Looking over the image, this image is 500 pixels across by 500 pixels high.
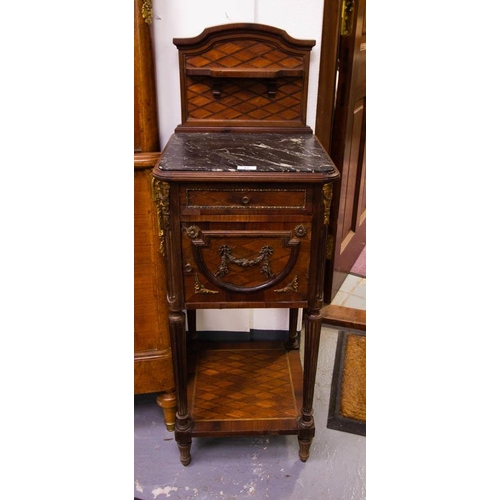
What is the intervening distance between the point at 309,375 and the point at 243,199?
62cm

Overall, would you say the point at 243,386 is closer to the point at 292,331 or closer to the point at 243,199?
the point at 292,331

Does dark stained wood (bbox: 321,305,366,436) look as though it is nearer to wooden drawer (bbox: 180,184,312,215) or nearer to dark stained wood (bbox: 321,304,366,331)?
dark stained wood (bbox: 321,304,366,331)

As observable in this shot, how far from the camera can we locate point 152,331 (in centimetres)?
154

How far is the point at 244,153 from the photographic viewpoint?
4.41 feet

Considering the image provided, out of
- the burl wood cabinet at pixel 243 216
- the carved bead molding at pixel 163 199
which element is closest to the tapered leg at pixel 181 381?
the burl wood cabinet at pixel 243 216

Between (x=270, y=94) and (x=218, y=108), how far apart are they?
18 cm

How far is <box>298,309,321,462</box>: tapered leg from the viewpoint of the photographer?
1.39 metres

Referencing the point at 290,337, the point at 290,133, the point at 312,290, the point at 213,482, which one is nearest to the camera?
the point at 312,290

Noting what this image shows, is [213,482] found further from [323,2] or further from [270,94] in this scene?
[323,2]

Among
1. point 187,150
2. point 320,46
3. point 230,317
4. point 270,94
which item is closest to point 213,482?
point 230,317

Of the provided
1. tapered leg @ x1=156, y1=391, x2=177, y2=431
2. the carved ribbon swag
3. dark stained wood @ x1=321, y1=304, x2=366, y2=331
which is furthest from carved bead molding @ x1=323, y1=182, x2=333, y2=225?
dark stained wood @ x1=321, y1=304, x2=366, y2=331

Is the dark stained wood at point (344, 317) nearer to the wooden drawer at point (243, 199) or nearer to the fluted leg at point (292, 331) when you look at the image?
the fluted leg at point (292, 331)

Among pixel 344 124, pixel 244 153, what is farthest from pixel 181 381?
pixel 344 124

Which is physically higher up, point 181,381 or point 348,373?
point 181,381
